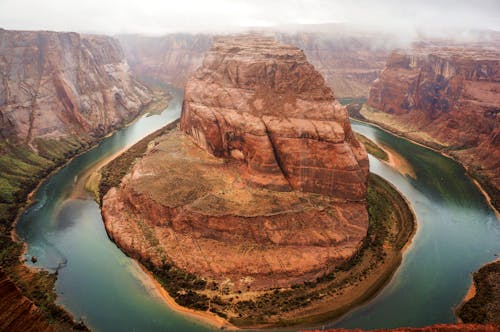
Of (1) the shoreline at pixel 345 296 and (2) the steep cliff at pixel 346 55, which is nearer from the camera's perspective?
(1) the shoreline at pixel 345 296

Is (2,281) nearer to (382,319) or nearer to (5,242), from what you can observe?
(5,242)

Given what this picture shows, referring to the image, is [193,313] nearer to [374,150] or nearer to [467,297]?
[467,297]

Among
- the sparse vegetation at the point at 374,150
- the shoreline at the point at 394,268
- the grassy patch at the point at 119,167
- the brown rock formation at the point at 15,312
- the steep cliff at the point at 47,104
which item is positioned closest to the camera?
the brown rock formation at the point at 15,312

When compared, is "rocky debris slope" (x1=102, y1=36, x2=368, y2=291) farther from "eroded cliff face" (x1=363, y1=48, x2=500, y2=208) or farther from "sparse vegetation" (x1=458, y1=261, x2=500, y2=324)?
"eroded cliff face" (x1=363, y1=48, x2=500, y2=208)

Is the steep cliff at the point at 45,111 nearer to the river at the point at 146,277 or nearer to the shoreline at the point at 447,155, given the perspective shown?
the river at the point at 146,277

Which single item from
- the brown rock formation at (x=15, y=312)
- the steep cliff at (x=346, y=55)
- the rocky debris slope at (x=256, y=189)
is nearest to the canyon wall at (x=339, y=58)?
the steep cliff at (x=346, y=55)

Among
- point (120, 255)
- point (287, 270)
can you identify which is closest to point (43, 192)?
point (120, 255)

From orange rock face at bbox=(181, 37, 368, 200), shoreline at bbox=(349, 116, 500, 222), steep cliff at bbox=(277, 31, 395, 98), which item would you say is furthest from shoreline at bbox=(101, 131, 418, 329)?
steep cliff at bbox=(277, 31, 395, 98)
